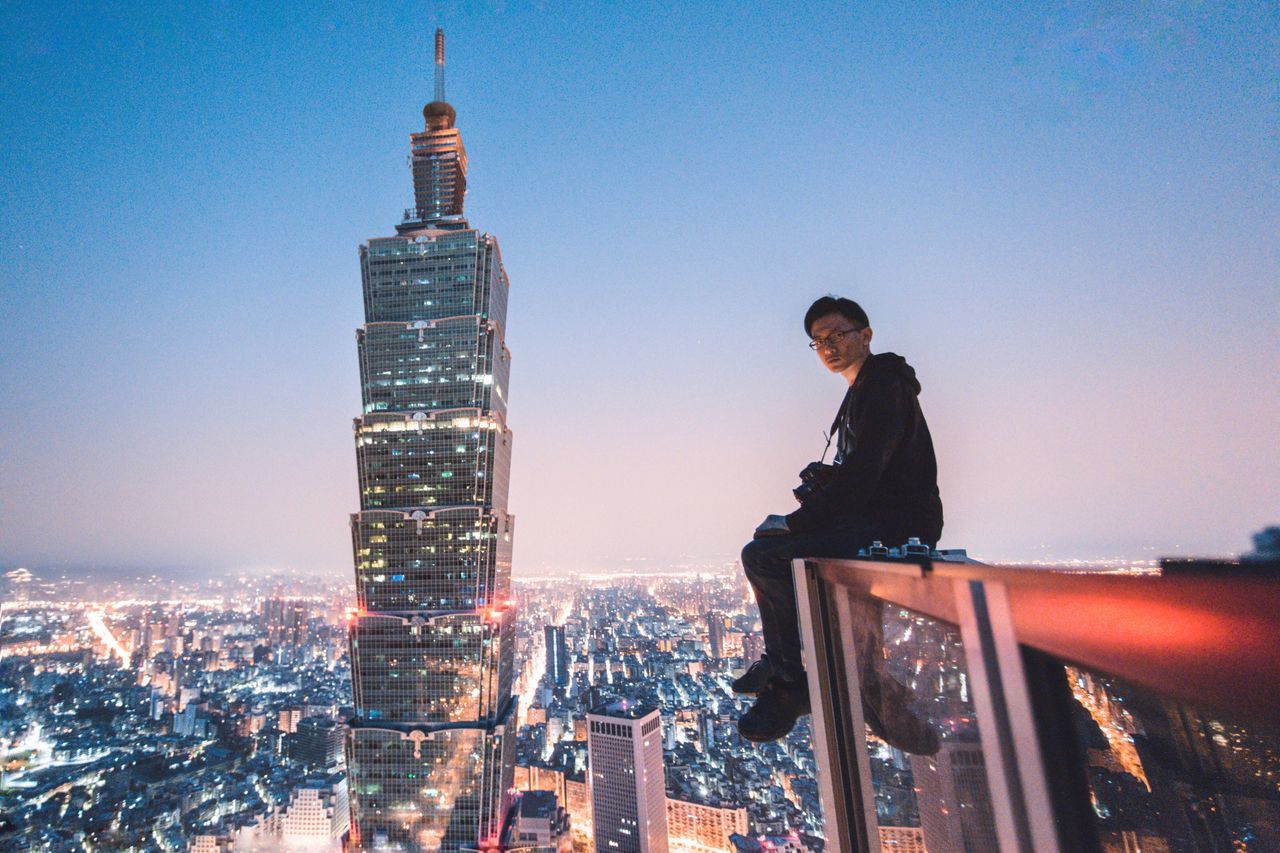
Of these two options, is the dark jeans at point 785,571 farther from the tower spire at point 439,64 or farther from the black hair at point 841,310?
the tower spire at point 439,64

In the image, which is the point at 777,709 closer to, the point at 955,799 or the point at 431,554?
the point at 955,799

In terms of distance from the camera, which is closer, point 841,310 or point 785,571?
point 785,571

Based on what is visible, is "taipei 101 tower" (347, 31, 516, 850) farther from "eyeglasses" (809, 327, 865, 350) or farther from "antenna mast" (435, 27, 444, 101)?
"eyeglasses" (809, 327, 865, 350)

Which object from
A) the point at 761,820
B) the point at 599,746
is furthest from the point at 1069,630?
the point at 599,746

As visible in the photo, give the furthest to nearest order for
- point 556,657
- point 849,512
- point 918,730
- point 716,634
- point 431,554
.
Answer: point 556,657 → point 716,634 → point 431,554 → point 849,512 → point 918,730

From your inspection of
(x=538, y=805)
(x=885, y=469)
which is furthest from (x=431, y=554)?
(x=885, y=469)

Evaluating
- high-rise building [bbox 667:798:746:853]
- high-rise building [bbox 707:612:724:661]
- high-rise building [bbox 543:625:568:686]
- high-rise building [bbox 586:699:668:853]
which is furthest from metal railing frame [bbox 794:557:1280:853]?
high-rise building [bbox 543:625:568:686]

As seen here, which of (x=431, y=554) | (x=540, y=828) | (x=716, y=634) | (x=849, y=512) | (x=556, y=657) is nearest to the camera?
(x=849, y=512)
